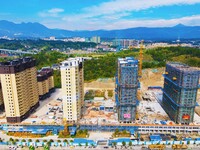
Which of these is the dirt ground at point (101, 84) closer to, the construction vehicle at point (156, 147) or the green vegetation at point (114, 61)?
the green vegetation at point (114, 61)

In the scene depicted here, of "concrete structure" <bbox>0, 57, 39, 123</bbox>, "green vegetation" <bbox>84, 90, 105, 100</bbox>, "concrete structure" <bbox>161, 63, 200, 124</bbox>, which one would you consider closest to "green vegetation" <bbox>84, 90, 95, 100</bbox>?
"green vegetation" <bbox>84, 90, 105, 100</bbox>

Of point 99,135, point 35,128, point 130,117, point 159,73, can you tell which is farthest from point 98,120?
point 159,73

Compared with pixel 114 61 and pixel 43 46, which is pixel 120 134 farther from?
pixel 43 46

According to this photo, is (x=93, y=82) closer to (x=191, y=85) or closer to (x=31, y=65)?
(x=31, y=65)

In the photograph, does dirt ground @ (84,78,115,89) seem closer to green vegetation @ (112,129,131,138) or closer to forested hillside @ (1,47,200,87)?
forested hillside @ (1,47,200,87)

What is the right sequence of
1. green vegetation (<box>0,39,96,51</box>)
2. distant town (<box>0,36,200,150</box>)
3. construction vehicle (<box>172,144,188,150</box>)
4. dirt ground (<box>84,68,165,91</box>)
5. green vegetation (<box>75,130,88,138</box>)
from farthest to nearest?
green vegetation (<box>0,39,96,51</box>)
dirt ground (<box>84,68,165,91</box>)
green vegetation (<box>75,130,88,138</box>)
distant town (<box>0,36,200,150</box>)
construction vehicle (<box>172,144,188,150</box>)
